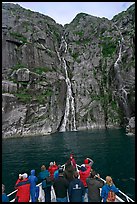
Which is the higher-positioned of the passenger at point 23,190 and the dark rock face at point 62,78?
the dark rock face at point 62,78

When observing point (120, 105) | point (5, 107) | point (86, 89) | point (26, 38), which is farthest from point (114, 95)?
point (26, 38)

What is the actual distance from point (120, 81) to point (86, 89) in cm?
1643

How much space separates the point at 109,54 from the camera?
314 feet

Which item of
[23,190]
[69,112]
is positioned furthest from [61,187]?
[69,112]

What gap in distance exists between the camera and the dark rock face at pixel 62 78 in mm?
70750

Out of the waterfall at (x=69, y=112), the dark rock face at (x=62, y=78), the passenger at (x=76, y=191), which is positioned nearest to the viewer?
the passenger at (x=76, y=191)

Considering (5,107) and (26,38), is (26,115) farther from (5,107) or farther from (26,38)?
(26,38)

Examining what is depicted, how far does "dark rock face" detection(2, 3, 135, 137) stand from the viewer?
70.8 metres

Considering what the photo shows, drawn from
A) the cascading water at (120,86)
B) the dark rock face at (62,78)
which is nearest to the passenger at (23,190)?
the dark rock face at (62,78)

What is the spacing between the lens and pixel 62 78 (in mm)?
84812

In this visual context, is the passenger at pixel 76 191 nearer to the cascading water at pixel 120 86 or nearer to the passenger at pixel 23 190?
the passenger at pixel 23 190

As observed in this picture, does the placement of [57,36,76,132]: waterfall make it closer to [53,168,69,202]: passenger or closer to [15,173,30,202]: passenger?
[15,173,30,202]: passenger

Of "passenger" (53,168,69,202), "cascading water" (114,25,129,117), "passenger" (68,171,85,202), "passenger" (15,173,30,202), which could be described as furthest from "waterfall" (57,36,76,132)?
"passenger" (68,171,85,202)

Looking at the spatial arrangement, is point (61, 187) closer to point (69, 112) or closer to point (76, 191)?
point (76, 191)
